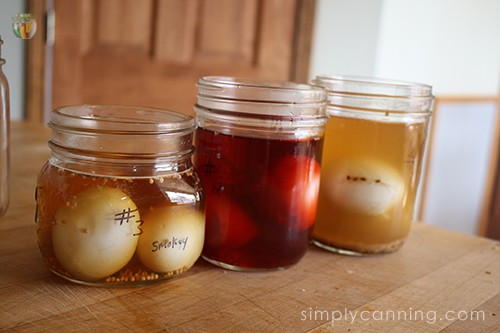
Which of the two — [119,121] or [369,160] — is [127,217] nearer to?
[119,121]

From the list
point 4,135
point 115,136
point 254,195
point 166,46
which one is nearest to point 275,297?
point 254,195

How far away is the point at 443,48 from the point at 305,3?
2.15ft

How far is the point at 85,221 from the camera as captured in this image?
1.55 feet

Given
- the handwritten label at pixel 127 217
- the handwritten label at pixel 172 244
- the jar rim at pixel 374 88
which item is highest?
the jar rim at pixel 374 88

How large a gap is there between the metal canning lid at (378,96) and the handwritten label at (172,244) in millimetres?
237

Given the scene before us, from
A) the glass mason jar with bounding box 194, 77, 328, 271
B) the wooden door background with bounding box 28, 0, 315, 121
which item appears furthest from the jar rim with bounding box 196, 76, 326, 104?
the wooden door background with bounding box 28, 0, 315, 121

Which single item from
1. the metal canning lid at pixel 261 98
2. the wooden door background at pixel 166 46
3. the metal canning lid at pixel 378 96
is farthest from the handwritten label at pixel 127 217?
the wooden door background at pixel 166 46

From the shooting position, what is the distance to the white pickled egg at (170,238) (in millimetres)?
493

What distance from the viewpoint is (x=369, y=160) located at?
24.5 inches

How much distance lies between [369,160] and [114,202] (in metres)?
0.28

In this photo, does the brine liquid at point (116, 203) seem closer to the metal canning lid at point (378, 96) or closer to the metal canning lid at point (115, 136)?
the metal canning lid at point (115, 136)

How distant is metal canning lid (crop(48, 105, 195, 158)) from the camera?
0.49 metres

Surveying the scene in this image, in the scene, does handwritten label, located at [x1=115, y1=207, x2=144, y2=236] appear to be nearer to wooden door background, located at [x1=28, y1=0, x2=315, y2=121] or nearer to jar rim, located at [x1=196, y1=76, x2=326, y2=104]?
jar rim, located at [x1=196, y1=76, x2=326, y2=104]

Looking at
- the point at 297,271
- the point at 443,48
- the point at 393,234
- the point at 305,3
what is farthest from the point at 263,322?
the point at 443,48
